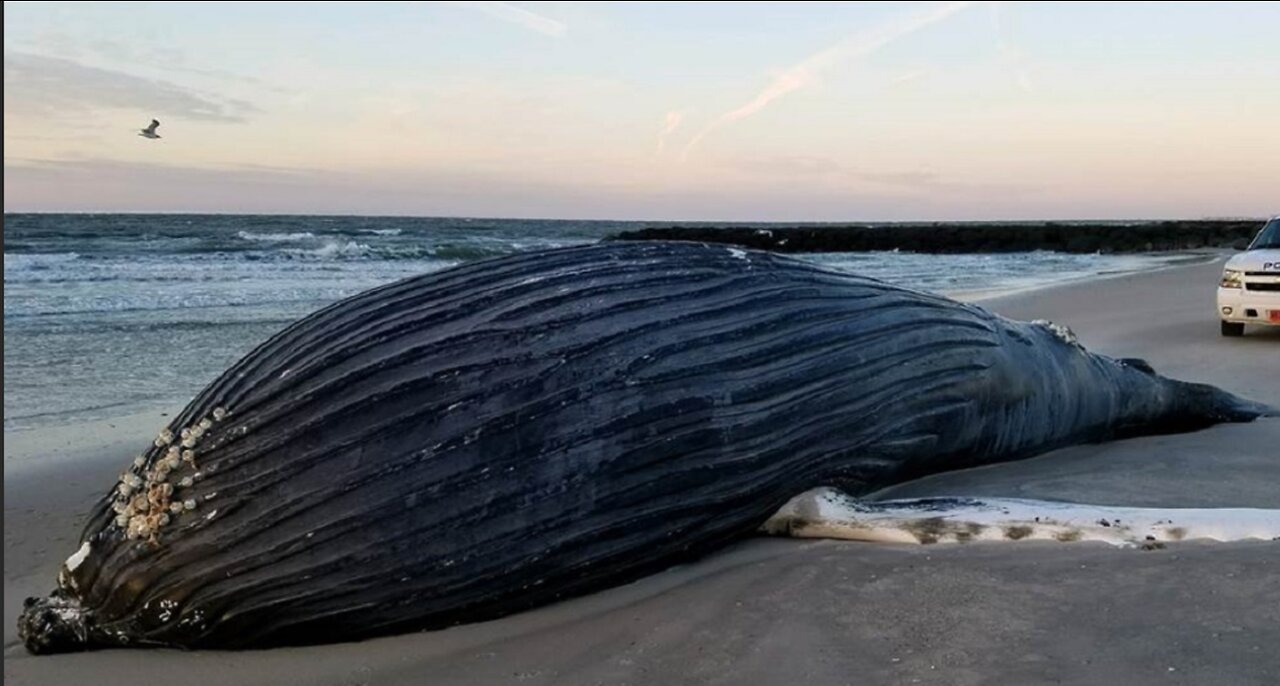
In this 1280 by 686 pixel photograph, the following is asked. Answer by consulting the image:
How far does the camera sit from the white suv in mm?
10836

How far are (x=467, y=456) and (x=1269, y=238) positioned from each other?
11.1 m

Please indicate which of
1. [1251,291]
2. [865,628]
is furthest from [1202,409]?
[1251,291]

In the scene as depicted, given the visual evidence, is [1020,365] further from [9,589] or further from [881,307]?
[9,589]

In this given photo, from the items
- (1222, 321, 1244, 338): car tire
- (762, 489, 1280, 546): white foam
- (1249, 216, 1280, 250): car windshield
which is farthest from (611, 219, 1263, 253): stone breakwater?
(762, 489, 1280, 546): white foam

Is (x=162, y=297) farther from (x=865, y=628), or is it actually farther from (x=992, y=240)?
(x=992, y=240)

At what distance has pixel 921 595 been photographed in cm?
338

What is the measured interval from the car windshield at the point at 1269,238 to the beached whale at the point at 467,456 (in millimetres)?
9240

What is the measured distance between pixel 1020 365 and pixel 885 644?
96.4 inches

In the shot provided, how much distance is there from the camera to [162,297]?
18.6 meters

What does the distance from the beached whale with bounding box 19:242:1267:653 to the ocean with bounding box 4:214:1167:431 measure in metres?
1.58

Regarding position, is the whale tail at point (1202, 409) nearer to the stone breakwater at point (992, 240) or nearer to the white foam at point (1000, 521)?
the white foam at point (1000, 521)

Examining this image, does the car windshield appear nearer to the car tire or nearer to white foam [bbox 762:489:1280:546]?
the car tire

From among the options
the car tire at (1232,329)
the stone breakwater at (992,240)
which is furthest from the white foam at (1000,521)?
the stone breakwater at (992,240)

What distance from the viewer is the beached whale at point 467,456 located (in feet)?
11.1
